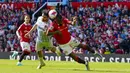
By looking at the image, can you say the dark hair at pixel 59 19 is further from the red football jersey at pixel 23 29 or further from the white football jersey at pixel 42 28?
the red football jersey at pixel 23 29

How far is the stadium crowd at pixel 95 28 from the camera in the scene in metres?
33.8

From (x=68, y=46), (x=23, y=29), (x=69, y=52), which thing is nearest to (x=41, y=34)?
(x=68, y=46)

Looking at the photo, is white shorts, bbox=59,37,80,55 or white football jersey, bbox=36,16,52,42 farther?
white football jersey, bbox=36,16,52,42

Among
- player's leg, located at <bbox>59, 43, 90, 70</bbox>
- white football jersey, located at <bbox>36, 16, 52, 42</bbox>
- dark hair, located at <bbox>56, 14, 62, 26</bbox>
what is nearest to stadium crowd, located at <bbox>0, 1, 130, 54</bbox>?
white football jersey, located at <bbox>36, 16, 52, 42</bbox>

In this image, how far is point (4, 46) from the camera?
118 feet

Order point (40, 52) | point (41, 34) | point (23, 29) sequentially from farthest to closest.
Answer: point (23, 29) → point (41, 34) → point (40, 52)

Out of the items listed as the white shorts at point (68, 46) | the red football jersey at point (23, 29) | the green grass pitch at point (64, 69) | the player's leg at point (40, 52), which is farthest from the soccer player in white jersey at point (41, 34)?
the red football jersey at point (23, 29)

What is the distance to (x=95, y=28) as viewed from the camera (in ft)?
119

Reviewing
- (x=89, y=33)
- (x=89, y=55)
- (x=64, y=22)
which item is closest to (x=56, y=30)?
(x=64, y=22)

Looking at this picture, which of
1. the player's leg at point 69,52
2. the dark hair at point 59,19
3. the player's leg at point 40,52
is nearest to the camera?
the player's leg at point 69,52

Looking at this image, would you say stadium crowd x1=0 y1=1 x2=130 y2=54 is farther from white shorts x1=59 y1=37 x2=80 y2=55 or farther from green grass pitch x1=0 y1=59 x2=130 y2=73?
white shorts x1=59 y1=37 x2=80 y2=55

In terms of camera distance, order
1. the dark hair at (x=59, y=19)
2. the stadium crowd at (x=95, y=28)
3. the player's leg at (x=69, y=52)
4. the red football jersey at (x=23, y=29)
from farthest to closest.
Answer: the stadium crowd at (x=95, y=28)
the red football jersey at (x=23, y=29)
the dark hair at (x=59, y=19)
the player's leg at (x=69, y=52)

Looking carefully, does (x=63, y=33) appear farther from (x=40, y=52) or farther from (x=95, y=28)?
(x=95, y=28)

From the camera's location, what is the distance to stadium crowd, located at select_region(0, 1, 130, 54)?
111 feet
